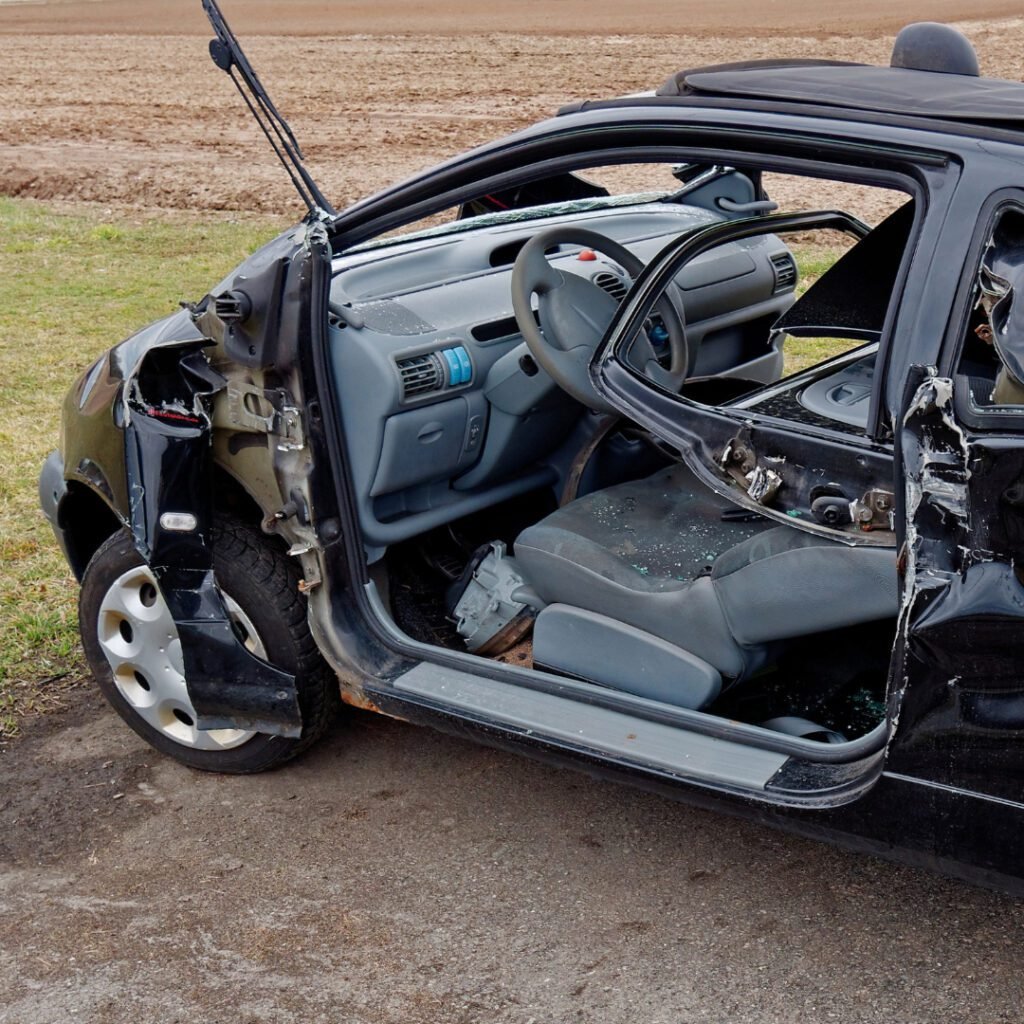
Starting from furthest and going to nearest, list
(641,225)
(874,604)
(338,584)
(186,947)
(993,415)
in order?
(641,225)
(338,584)
(186,947)
(874,604)
(993,415)

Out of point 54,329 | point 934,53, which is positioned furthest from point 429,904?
point 54,329

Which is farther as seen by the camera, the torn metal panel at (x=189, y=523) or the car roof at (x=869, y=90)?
the torn metal panel at (x=189, y=523)

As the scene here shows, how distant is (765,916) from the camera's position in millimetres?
3018

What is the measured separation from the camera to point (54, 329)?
27.1ft

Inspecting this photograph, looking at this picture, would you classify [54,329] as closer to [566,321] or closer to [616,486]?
[616,486]

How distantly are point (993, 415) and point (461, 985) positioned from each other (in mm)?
1547

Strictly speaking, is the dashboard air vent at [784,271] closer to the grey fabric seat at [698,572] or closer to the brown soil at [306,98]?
the grey fabric seat at [698,572]

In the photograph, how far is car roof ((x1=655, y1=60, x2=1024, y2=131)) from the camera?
2609mm

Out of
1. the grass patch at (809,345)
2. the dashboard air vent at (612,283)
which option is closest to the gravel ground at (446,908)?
the dashboard air vent at (612,283)

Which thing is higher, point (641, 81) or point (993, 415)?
point (993, 415)

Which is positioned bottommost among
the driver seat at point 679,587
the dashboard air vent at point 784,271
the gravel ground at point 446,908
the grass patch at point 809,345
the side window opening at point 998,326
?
the grass patch at point 809,345

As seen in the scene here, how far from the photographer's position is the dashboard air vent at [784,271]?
4.77 meters

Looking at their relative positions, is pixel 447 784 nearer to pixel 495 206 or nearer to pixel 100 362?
pixel 100 362

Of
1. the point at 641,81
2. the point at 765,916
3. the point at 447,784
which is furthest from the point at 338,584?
Result: the point at 641,81
